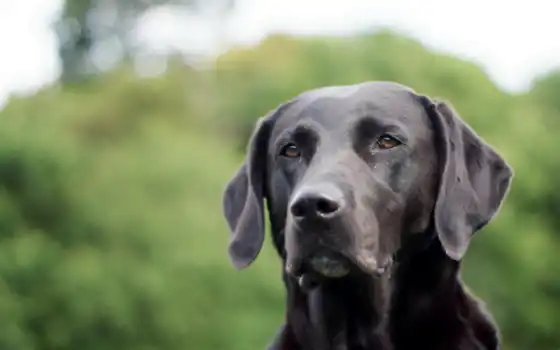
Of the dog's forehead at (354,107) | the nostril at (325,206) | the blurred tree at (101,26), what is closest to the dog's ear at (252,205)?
the dog's forehead at (354,107)

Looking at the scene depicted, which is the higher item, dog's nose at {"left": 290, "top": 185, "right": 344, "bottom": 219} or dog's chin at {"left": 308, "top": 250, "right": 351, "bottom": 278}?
dog's nose at {"left": 290, "top": 185, "right": 344, "bottom": 219}

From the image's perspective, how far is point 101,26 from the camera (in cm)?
4162

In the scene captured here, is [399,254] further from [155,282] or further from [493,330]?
[155,282]

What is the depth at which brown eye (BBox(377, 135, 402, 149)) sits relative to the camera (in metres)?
4.68

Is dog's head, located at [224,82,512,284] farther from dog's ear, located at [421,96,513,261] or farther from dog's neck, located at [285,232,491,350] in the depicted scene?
dog's neck, located at [285,232,491,350]

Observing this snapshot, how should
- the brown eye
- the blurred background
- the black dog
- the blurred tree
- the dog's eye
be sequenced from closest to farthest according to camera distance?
the black dog < the brown eye < the dog's eye < the blurred background < the blurred tree

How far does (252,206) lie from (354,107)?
0.62 m

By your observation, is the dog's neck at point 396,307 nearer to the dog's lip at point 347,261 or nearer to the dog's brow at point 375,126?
the dog's lip at point 347,261

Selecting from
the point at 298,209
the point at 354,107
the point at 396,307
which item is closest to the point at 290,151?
the point at 354,107

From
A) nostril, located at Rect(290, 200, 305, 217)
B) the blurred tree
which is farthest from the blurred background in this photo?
nostril, located at Rect(290, 200, 305, 217)

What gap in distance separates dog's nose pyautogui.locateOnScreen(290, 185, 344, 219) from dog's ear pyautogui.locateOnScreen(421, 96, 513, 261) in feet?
1.78

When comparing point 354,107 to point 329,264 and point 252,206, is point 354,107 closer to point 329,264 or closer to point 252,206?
point 252,206

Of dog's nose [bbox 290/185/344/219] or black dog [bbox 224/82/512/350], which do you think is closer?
dog's nose [bbox 290/185/344/219]

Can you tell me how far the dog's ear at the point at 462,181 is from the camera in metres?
4.64
